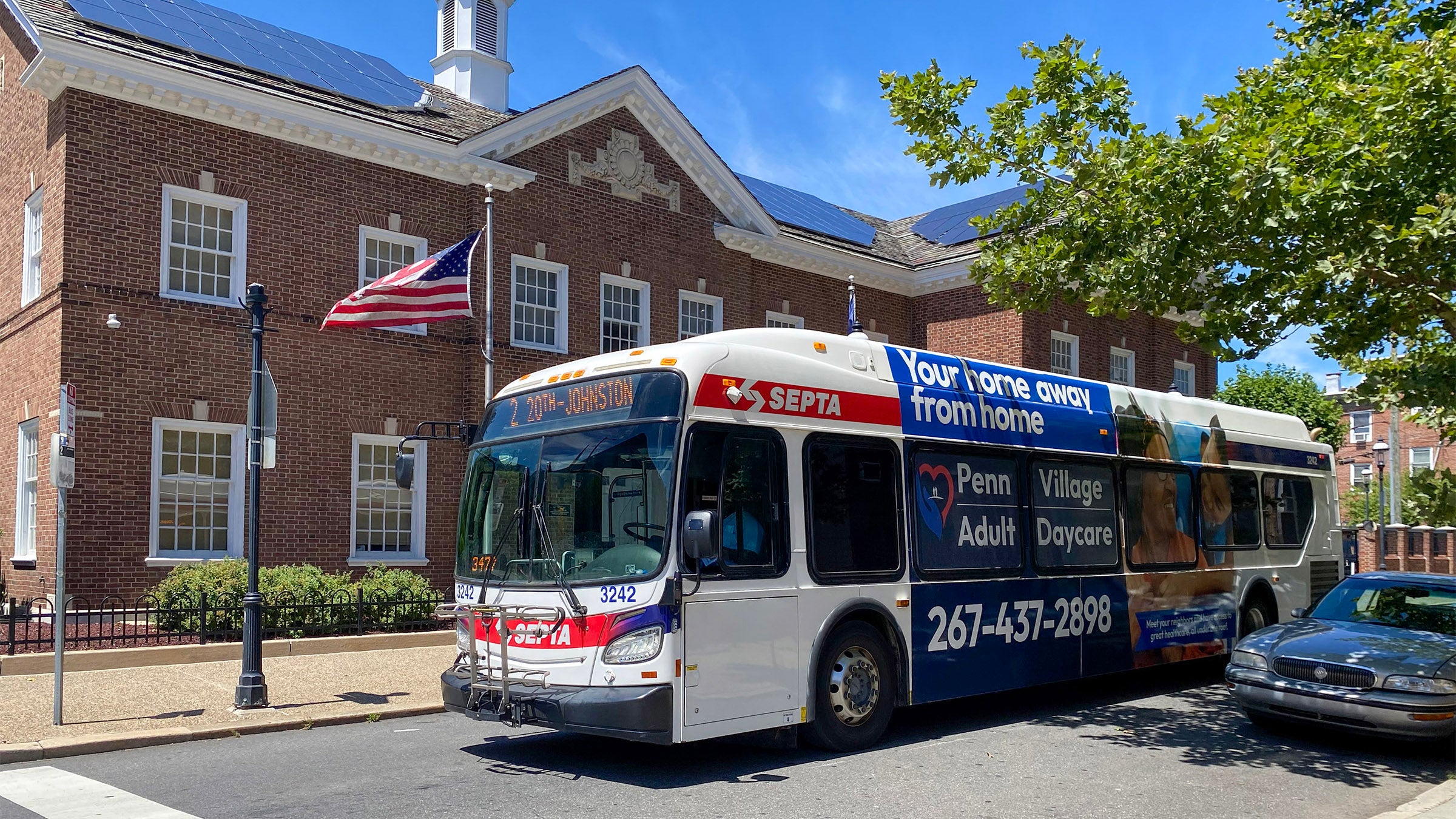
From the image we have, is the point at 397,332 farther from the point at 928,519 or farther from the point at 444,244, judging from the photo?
the point at 928,519

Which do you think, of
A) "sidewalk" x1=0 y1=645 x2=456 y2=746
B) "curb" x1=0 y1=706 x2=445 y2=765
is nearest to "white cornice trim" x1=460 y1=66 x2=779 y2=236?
"sidewalk" x1=0 y1=645 x2=456 y2=746

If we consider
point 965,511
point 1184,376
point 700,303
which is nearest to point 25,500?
point 700,303

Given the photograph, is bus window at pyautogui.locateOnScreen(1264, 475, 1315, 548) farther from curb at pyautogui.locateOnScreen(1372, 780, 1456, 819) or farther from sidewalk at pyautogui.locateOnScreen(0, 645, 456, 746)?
sidewalk at pyautogui.locateOnScreen(0, 645, 456, 746)

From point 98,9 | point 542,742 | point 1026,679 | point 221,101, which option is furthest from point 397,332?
point 1026,679

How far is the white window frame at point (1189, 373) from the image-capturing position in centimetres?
3221

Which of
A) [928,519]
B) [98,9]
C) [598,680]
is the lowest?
[598,680]

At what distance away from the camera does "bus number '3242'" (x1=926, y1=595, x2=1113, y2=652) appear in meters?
9.66

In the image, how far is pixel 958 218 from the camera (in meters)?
30.8

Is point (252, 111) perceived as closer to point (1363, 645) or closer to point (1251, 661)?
point (1251, 661)

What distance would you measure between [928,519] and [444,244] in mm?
12644

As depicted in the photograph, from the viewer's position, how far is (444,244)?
19.9m

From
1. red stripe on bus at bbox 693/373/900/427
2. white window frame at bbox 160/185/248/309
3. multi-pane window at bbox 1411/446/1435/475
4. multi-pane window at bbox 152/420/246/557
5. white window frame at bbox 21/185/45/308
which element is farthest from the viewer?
multi-pane window at bbox 1411/446/1435/475

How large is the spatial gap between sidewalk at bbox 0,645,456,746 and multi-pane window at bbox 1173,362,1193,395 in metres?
24.3

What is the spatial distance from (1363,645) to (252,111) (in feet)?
52.5
